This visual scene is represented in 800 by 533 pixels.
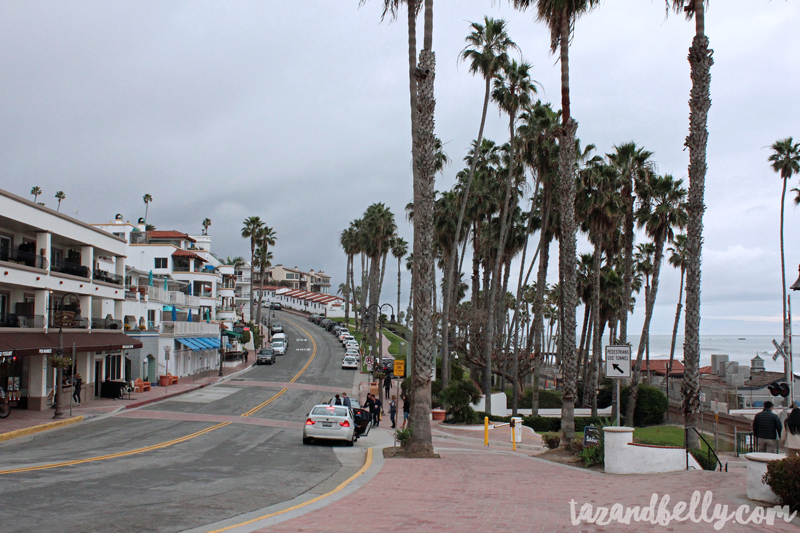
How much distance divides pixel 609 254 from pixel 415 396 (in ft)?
112

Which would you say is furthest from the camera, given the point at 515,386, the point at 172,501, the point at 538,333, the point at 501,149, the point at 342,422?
the point at 538,333

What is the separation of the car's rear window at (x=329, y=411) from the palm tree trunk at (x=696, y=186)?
1063 cm

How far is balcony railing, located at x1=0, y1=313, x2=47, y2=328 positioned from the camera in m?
27.3

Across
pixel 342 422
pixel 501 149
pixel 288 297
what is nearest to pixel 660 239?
pixel 501 149

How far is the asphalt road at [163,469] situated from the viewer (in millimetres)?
8969

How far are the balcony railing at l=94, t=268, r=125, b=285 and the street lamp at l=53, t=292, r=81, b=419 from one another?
9.10ft

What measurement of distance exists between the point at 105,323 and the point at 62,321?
9.35m

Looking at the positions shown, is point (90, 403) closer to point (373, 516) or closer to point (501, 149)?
point (373, 516)

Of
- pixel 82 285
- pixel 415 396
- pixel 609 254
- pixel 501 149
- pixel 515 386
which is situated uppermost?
pixel 501 149

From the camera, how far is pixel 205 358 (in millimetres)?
59344

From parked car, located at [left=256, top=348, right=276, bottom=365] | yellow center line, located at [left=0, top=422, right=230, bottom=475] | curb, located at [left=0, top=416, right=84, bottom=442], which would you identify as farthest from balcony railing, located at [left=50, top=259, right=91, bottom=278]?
parked car, located at [left=256, top=348, right=276, bottom=365]

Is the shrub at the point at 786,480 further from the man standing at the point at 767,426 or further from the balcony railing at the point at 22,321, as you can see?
the balcony railing at the point at 22,321

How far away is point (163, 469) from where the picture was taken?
13.7 m

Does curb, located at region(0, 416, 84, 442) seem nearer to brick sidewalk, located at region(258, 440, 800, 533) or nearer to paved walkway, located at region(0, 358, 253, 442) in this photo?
paved walkway, located at region(0, 358, 253, 442)
